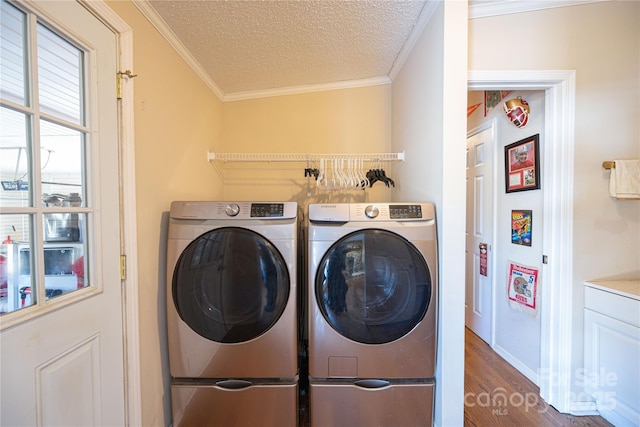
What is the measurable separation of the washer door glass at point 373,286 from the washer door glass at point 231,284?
250 millimetres

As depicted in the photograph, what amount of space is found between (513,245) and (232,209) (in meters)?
2.19

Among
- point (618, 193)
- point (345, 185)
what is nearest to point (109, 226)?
point (345, 185)

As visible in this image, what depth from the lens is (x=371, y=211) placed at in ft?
3.86

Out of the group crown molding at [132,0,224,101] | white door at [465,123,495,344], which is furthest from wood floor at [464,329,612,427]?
crown molding at [132,0,224,101]

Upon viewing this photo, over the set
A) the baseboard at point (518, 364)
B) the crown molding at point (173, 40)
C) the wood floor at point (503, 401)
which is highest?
the crown molding at point (173, 40)

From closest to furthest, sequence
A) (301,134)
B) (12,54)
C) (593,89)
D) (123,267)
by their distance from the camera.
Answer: (12,54) → (123,267) → (593,89) → (301,134)

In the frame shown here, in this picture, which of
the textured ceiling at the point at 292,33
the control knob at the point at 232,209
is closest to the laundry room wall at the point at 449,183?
the textured ceiling at the point at 292,33

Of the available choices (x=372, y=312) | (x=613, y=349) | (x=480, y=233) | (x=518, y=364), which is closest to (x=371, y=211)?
(x=372, y=312)

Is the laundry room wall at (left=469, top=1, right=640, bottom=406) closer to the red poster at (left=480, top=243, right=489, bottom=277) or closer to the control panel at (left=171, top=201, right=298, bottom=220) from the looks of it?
the red poster at (left=480, top=243, right=489, bottom=277)

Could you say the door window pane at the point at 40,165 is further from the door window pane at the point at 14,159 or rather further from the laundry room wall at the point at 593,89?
the laundry room wall at the point at 593,89

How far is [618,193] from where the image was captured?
1.36 metres

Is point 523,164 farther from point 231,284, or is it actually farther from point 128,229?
point 128,229

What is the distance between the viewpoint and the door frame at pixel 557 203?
4.66 ft

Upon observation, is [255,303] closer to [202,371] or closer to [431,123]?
[202,371]
